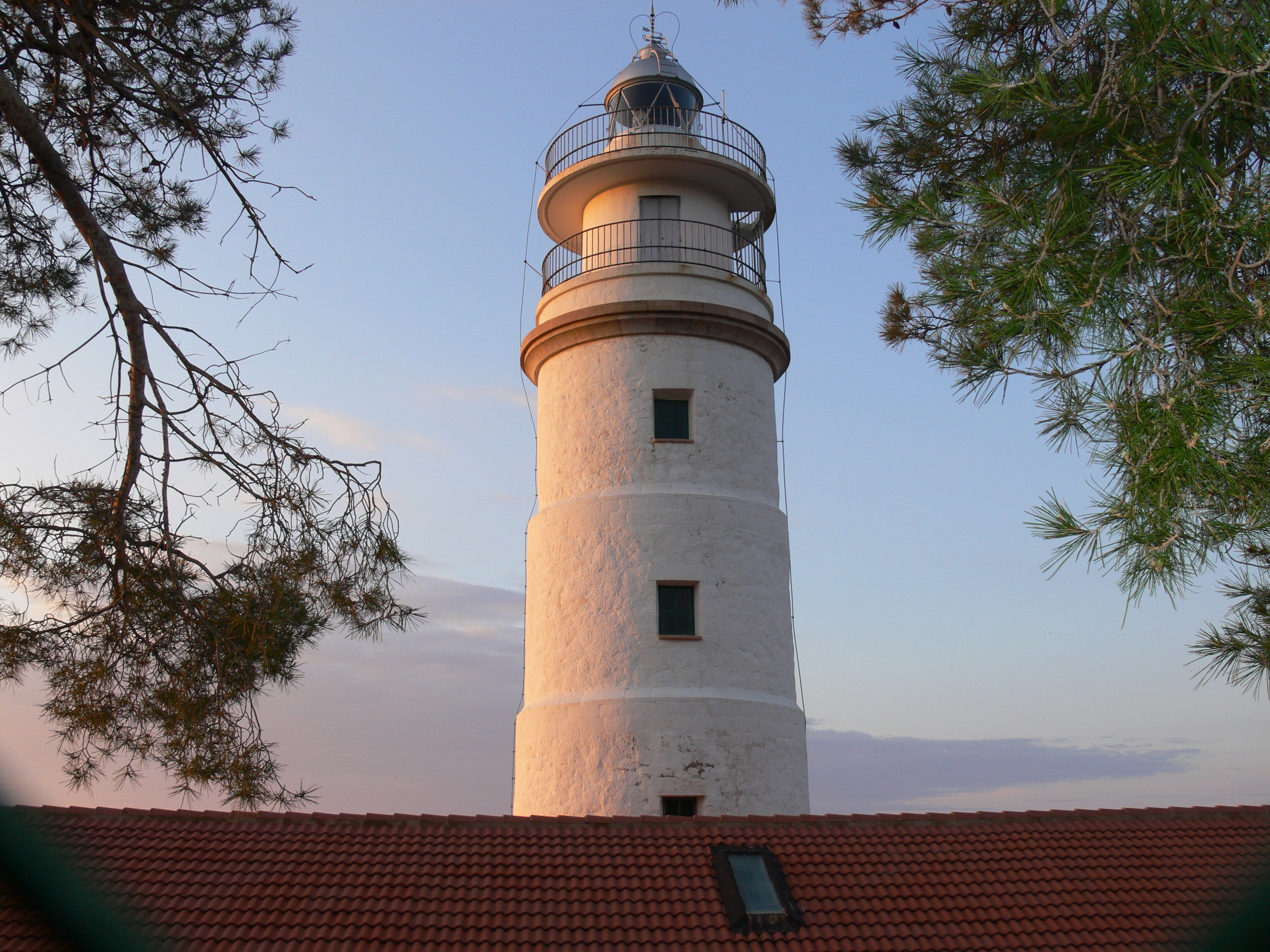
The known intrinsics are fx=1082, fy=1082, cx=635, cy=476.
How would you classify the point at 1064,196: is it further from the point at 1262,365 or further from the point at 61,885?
the point at 61,885

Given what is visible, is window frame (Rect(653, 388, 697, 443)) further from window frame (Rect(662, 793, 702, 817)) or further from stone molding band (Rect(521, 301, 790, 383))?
window frame (Rect(662, 793, 702, 817))

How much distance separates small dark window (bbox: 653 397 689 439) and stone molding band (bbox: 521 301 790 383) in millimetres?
966

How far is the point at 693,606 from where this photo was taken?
14.1m

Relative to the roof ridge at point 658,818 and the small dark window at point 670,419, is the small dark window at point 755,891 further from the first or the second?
the small dark window at point 670,419

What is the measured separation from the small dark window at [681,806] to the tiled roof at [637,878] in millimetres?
1217

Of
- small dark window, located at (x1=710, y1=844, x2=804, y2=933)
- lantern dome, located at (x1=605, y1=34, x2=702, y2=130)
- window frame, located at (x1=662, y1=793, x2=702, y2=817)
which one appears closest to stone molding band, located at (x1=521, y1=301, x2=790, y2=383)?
lantern dome, located at (x1=605, y1=34, x2=702, y2=130)

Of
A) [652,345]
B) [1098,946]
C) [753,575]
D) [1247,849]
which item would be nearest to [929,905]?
[1098,946]

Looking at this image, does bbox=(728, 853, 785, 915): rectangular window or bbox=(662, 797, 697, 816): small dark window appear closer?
bbox=(728, 853, 785, 915): rectangular window

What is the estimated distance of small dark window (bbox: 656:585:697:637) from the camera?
45.5 feet

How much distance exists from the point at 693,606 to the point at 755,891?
436cm

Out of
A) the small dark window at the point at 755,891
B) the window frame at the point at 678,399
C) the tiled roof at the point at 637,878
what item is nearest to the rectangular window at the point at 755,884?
the small dark window at the point at 755,891

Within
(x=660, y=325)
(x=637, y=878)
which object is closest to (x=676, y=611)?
Answer: (x=660, y=325)

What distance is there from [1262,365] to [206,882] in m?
9.60

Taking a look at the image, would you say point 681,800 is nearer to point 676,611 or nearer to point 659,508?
point 676,611
